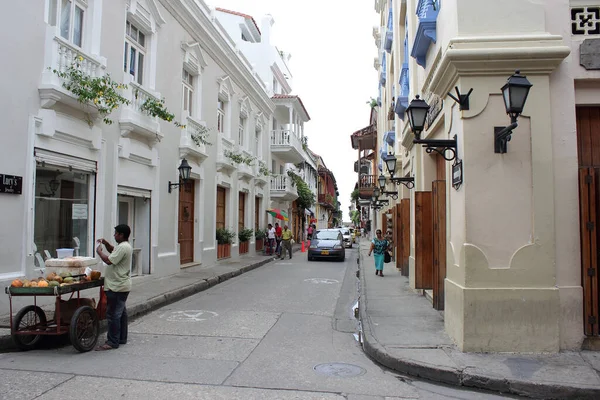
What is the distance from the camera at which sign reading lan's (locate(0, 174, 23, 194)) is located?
24.2 ft

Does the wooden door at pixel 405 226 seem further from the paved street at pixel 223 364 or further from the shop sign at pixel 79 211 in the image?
the shop sign at pixel 79 211

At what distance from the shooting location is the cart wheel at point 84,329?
589cm

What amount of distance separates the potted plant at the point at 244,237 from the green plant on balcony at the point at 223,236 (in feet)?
6.24

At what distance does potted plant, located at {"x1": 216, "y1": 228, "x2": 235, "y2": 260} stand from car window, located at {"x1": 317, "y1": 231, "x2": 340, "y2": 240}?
540cm

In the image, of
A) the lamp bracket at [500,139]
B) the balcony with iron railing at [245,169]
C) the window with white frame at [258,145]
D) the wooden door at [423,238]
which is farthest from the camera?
the window with white frame at [258,145]

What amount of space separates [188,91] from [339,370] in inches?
468

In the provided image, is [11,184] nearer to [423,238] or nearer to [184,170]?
[184,170]

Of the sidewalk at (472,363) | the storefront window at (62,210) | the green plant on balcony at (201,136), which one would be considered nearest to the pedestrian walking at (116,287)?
the storefront window at (62,210)

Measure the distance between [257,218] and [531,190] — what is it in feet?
63.3

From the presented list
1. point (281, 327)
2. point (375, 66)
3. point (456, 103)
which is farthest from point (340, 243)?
point (456, 103)

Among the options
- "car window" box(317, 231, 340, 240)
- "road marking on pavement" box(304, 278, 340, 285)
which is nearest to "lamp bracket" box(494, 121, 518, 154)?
"road marking on pavement" box(304, 278, 340, 285)

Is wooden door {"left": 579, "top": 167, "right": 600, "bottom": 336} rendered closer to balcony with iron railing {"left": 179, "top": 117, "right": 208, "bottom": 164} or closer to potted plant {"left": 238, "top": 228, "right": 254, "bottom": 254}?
balcony with iron railing {"left": 179, "top": 117, "right": 208, "bottom": 164}

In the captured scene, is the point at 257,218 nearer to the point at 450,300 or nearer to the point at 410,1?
the point at 410,1

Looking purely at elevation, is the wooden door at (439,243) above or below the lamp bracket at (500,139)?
below
